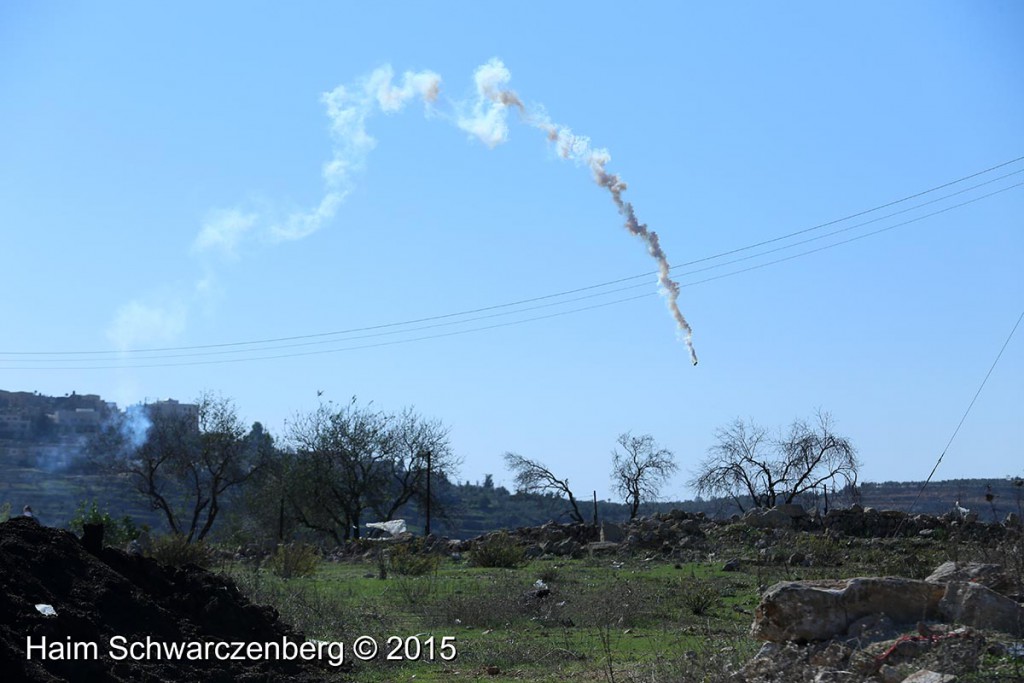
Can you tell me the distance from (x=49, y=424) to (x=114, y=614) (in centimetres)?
11120

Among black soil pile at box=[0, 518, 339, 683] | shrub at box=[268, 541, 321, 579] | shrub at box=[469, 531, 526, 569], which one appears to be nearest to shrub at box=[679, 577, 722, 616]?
black soil pile at box=[0, 518, 339, 683]

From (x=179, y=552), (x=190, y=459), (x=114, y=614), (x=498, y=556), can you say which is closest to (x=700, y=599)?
(x=114, y=614)

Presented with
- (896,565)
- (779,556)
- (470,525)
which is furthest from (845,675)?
(470,525)

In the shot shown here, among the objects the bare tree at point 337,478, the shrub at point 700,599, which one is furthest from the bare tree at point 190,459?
the shrub at point 700,599

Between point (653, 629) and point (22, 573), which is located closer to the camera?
point (22, 573)

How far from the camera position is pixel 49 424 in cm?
11269

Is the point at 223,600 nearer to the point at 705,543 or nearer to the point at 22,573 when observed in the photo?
the point at 22,573

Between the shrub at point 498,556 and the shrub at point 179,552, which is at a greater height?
the shrub at point 179,552

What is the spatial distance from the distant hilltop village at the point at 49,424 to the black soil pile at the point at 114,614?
6371 centimetres

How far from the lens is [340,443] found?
56.4 meters

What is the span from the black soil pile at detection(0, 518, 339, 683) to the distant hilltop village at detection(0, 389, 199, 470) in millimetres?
63709

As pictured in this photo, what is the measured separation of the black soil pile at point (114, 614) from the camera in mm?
10055

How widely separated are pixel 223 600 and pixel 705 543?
2275 centimetres

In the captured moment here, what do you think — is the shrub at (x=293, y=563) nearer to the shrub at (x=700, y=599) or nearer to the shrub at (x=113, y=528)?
the shrub at (x=113, y=528)
